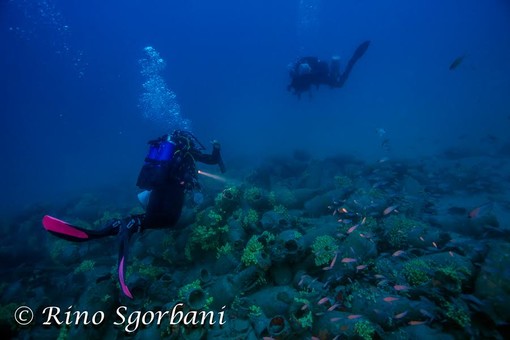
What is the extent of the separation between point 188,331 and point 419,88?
91.0 meters

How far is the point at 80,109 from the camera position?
127875 millimetres

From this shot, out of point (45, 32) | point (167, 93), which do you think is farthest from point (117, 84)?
point (167, 93)

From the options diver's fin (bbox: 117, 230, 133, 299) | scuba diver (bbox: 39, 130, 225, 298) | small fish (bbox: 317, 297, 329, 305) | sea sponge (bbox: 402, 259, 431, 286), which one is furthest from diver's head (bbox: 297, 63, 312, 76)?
small fish (bbox: 317, 297, 329, 305)

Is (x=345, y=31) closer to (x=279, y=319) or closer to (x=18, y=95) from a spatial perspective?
(x=18, y=95)

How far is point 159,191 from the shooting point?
5402 mm

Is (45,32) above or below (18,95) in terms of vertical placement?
above

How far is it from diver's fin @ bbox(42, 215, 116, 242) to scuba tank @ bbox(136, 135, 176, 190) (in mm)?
1046

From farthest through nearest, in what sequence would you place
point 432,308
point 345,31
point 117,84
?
1. point 345,31
2. point 117,84
3. point 432,308

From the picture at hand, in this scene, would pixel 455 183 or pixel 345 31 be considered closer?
pixel 455 183

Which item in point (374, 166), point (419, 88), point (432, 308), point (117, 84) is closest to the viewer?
point (432, 308)

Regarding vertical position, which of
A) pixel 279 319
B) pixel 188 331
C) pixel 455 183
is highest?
pixel 455 183

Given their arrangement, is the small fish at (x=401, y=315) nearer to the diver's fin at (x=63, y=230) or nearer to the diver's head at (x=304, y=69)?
the diver's fin at (x=63, y=230)

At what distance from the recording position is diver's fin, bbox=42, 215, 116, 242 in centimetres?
427
